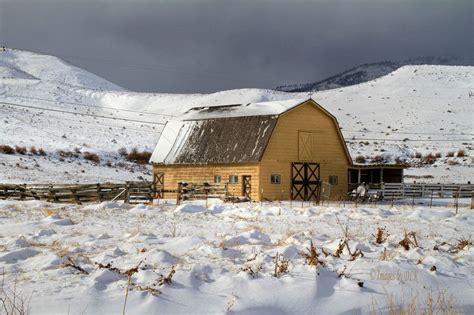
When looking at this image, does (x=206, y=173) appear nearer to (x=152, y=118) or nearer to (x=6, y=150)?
(x=6, y=150)

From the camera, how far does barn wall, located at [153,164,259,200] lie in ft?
104

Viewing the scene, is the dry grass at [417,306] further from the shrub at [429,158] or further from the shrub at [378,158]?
the shrub at [429,158]

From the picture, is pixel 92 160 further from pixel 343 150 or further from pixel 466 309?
pixel 466 309

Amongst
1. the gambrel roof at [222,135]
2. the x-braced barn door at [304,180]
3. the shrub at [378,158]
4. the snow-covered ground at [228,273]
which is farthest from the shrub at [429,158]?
the snow-covered ground at [228,273]

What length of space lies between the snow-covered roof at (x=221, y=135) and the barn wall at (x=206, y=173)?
474 mm

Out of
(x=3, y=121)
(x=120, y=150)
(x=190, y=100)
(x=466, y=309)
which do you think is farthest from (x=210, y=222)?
(x=190, y=100)

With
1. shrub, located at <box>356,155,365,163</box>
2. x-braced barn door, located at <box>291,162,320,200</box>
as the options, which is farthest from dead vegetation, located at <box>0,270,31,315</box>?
shrub, located at <box>356,155,365,163</box>

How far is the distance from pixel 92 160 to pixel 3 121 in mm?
21709

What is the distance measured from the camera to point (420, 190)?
3588 centimetres

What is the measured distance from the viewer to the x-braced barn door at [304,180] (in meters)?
33.5

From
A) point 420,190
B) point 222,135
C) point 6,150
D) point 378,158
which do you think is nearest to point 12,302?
point 222,135

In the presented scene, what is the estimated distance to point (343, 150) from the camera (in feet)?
120

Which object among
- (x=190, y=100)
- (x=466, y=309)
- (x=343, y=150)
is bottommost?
(x=466, y=309)

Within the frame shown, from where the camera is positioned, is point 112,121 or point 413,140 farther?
point 112,121
